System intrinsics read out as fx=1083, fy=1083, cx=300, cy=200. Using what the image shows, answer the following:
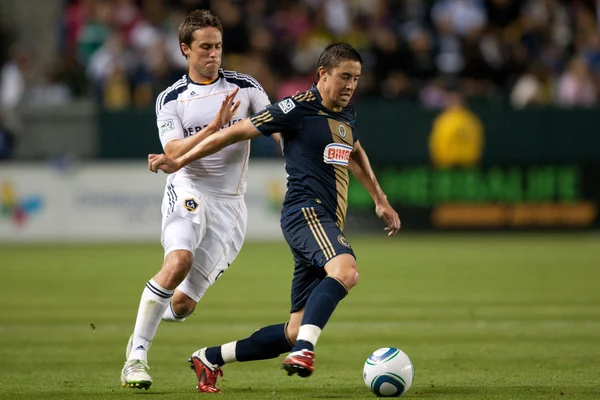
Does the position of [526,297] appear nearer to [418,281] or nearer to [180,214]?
[418,281]

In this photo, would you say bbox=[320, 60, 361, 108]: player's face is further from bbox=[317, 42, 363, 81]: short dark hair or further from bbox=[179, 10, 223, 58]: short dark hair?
bbox=[179, 10, 223, 58]: short dark hair

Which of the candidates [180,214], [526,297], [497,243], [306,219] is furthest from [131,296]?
[497,243]

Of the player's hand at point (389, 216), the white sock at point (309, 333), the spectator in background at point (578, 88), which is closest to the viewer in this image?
the white sock at point (309, 333)

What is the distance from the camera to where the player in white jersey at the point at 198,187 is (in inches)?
286

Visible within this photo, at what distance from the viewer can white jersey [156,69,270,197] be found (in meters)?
7.62

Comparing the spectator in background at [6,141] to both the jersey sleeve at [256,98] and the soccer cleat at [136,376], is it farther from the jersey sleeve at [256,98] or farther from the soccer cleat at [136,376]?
the soccer cleat at [136,376]

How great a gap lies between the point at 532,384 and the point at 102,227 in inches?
527

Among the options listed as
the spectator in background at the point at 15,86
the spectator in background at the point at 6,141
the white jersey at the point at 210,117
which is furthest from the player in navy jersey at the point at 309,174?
the spectator in background at the point at 15,86

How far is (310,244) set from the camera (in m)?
6.74

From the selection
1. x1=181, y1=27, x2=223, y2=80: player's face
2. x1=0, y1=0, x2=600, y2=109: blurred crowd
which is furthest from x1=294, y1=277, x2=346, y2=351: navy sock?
x1=0, y1=0, x2=600, y2=109: blurred crowd

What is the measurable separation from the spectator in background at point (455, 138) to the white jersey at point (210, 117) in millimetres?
12703

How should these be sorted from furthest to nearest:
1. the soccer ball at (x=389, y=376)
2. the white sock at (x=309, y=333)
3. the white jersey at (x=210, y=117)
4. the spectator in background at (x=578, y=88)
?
1. the spectator in background at (x=578, y=88)
2. the white jersey at (x=210, y=117)
3. the soccer ball at (x=389, y=376)
4. the white sock at (x=309, y=333)

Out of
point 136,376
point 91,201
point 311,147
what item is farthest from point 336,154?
point 91,201

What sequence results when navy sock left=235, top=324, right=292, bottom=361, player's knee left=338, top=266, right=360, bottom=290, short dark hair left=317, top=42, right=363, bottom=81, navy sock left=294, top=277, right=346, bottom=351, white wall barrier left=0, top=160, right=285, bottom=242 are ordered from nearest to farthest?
navy sock left=294, top=277, right=346, bottom=351 < player's knee left=338, top=266, right=360, bottom=290 < short dark hair left=317, top=42, right=363, bottom=81 < navy sock left=235, top=324, right=292, bottom=361 < white wall barrier left=0, top=160, right=285, bottom=242
